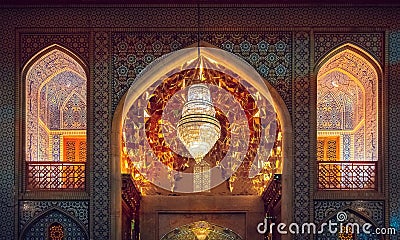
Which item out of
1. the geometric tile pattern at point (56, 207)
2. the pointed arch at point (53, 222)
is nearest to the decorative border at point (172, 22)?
the geometric tile pattern at point (56, 207)

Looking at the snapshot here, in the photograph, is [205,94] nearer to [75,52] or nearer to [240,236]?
[75,52]

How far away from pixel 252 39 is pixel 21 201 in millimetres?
3026

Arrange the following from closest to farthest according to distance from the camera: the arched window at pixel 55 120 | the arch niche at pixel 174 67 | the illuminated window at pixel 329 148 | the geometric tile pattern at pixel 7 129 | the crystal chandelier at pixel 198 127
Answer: the crystal chandelier at pixel 198 127
the geometric tile pattern at pixel 7 129
the arch niche at pixel 174 67
the arched window at pixel 55 120
the illuminated window at pixel 329 148

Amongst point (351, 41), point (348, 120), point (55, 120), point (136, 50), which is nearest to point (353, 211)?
point (351, 41)

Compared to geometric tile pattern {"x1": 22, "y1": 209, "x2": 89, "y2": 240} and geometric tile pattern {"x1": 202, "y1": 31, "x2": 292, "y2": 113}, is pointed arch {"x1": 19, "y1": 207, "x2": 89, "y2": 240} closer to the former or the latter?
geometric tile pattern {"x1": 22, "y1": 209, "x2": 89, "y2": 240}

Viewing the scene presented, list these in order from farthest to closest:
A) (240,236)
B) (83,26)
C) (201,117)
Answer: (240,236), (83,26), (201,117)

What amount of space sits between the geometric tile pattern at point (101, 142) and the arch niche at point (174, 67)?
69 mm

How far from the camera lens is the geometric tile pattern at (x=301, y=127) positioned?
10.9 meters

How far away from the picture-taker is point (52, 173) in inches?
438

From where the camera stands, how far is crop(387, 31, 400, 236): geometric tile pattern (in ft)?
35.7

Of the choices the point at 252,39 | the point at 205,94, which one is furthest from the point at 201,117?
the point at 252,39

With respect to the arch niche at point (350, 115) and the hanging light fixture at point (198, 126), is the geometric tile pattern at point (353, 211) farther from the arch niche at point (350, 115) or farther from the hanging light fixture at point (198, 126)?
the hanging light fixture at point (198, 126)

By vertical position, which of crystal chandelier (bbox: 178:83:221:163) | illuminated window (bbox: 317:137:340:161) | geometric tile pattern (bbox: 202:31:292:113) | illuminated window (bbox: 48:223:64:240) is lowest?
illuminated window (bbox: 48:223:64:240)

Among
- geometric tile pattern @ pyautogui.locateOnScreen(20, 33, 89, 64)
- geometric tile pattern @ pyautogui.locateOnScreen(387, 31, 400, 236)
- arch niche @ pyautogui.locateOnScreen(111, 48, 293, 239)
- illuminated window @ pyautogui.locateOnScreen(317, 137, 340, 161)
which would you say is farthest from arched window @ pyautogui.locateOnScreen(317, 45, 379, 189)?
geometric tile pattern @ pyautogui.locateOnScreen(20, 33, 89, 64)
